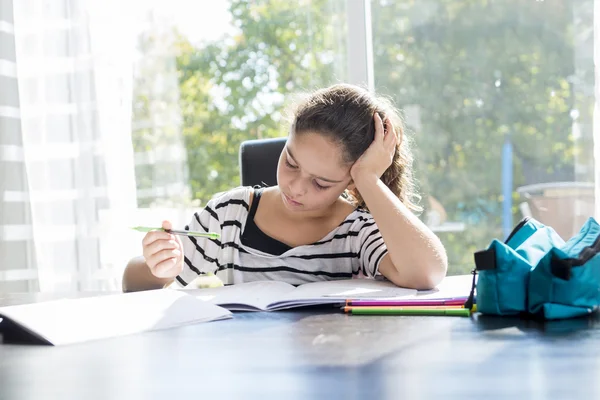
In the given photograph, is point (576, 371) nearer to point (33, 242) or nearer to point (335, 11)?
point (335, 11)

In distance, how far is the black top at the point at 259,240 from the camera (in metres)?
1.46

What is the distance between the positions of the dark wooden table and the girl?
34 centimetres

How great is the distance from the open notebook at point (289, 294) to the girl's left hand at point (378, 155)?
22cm

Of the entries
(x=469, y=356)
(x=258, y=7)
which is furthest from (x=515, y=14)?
(x=469, y=356)

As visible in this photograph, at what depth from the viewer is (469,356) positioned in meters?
0.70

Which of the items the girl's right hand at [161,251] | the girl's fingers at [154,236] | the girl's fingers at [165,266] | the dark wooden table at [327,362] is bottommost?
the dark wooden table at [327,362]

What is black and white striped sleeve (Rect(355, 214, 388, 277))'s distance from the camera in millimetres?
1372

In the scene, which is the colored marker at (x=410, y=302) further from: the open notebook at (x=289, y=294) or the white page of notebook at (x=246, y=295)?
the white page of notebook at (x=246, y=295)

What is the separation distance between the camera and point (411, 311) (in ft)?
3.16

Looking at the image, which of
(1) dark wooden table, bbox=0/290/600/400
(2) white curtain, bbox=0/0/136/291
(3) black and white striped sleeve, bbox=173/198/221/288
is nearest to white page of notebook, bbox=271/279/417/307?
(1) dark wooden table, bbox=0/290/600/400

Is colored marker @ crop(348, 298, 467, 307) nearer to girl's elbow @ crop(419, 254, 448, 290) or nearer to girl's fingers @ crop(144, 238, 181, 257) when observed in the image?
girl's elbow @ crop(419, 254, 448, 290)

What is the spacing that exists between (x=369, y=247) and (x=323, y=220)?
16cm

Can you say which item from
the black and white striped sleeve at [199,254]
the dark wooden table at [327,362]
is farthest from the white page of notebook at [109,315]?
the black and white striped sleeve at [199,254]

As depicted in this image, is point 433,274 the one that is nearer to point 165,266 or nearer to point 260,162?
point 165,266
